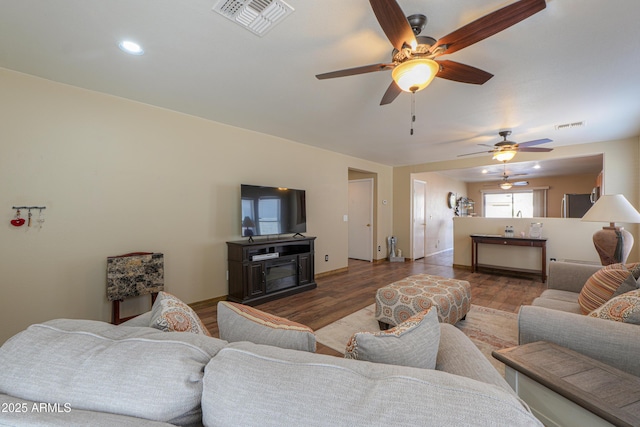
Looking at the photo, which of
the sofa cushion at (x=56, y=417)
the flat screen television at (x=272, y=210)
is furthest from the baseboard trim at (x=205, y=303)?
the sofa cushion at (x=56, y=417)

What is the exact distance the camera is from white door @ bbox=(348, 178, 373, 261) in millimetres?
6691

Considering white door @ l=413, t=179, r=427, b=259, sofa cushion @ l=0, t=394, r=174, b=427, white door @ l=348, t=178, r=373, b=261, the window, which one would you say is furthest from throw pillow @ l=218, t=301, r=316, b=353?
the window

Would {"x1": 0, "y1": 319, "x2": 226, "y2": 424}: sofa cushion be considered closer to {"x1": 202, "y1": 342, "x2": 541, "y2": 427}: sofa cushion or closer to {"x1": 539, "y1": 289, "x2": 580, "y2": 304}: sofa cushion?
{"x1": 202, "y1": 342, "x2": 541, "y2": 427}: sofa cushion

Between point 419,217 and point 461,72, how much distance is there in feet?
18.5

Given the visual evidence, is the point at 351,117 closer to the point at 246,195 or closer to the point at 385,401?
the point at 246,195

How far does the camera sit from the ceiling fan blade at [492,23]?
1.26m

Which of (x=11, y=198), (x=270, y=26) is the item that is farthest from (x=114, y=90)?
(x=270, y=26)

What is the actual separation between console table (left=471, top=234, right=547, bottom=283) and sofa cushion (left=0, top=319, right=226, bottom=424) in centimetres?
593

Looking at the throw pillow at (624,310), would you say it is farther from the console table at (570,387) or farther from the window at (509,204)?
the window at (509,204)

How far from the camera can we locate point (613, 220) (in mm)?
2621

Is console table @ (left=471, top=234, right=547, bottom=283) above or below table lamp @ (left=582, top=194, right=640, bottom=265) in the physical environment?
below

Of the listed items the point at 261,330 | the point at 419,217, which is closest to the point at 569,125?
the point at 419,217

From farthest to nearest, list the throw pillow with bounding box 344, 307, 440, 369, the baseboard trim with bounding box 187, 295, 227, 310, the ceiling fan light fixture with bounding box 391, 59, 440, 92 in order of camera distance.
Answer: the baseboard trim with bounding box 187, 295, 227, 310 < the ceiling fan light fixture with bounding box 391, 59, 440, 92 < the throw pillow with bounding box 344, 307, 440, 369

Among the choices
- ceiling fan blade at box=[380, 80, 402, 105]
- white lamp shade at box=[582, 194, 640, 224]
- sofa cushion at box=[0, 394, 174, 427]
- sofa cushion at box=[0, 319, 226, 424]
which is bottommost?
sofa cushion at box=[0, 394, 174, 427]
